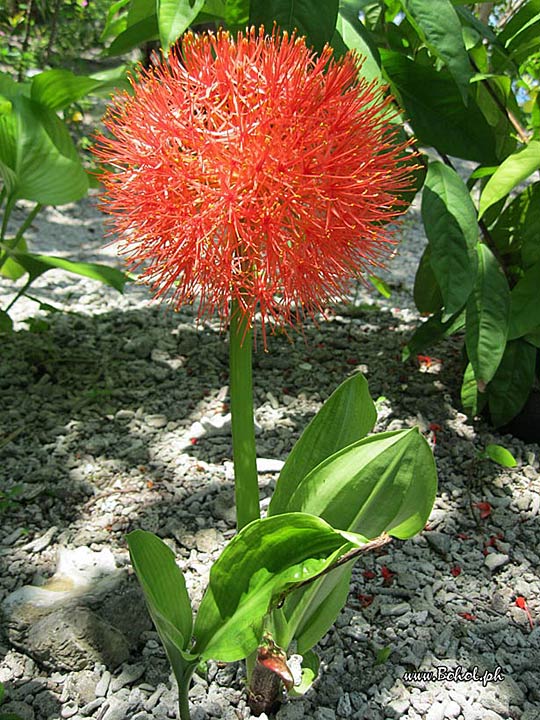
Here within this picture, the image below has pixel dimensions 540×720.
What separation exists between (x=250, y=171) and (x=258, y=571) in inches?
21.4

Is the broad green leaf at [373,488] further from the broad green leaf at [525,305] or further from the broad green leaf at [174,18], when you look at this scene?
the broad green leaf at [525,305]

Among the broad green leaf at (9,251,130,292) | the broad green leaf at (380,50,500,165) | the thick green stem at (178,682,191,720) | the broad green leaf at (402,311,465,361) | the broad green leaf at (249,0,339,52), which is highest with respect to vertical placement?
the broad green leaf at (249,0,339,52)

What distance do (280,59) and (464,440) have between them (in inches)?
55.2

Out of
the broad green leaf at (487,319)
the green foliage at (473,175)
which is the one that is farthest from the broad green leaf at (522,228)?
the broad green leaf at (487,319)

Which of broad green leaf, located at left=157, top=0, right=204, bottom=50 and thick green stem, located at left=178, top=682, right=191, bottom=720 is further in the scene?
thick green stem, located at left=178, top=682, right=191, bottom=720

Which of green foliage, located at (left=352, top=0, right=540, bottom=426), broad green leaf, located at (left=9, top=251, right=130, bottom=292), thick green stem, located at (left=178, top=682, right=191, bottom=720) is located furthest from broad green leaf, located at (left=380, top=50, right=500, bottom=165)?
thick green stem, located at (left=178, top=682, right=191, bottom=720)

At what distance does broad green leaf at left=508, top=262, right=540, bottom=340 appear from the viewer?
179cm

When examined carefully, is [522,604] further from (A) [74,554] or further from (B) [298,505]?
(A) [74,554]

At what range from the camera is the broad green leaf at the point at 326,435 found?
1144mm

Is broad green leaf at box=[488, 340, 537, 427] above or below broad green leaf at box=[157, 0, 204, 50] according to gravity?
below

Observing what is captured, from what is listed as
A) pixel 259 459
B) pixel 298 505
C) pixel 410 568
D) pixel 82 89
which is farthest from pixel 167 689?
pixel 82 89

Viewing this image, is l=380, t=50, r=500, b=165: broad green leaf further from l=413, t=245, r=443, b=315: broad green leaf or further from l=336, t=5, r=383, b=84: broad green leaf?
l=413, t=245, r=443, b=315: broad green leaf

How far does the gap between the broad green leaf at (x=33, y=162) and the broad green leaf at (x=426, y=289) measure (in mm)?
1037

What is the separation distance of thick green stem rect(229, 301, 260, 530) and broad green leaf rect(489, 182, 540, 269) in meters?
1.07
